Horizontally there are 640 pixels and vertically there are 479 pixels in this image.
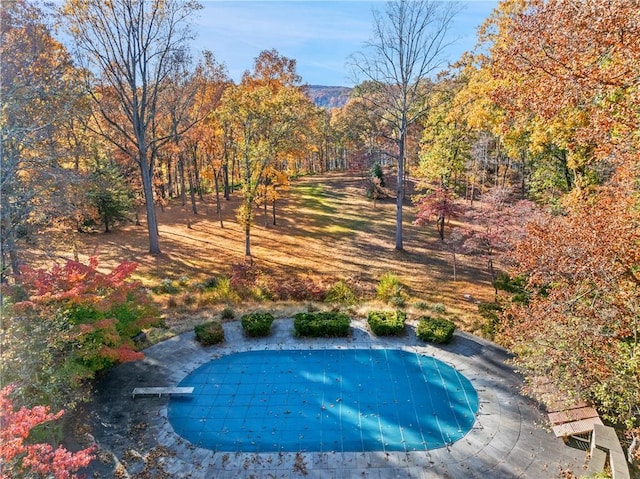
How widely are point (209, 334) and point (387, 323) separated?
564 centimetres

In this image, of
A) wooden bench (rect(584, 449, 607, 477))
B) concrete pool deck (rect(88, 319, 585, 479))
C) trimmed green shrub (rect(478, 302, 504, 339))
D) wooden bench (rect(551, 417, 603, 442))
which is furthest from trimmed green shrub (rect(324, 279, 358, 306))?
wooden bench (rect(584, 449, 607, 477))

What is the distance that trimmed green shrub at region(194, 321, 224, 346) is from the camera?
12141mm

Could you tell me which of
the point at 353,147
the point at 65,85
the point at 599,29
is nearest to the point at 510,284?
the point at 599,29

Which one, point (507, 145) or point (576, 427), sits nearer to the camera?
point (576, 427)

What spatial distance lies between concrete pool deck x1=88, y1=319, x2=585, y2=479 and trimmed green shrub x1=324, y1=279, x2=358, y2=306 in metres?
5.68

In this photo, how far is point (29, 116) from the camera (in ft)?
43.1

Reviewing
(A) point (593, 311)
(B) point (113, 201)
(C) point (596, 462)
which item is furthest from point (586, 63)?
(B) point (113, 201)

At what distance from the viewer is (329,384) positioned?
404 inches

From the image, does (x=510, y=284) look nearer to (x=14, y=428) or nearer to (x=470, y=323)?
(x=470, y=323)

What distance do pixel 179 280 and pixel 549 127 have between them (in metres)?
15.6

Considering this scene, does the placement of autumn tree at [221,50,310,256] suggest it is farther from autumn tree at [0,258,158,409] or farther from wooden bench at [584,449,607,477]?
wooden bench at [584,449,607,477]

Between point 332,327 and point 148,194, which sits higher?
point 148,194

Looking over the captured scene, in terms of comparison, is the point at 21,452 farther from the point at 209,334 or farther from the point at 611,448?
the point at 611,448

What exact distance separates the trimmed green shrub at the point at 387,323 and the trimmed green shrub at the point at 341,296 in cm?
247
